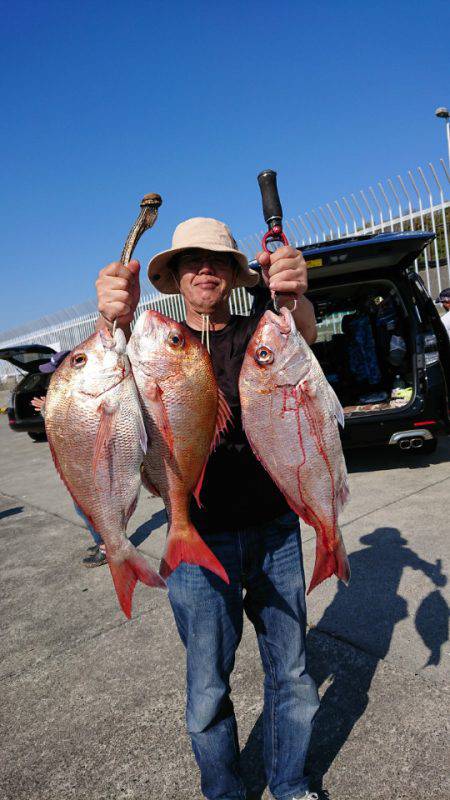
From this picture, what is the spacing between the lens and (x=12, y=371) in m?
25.3

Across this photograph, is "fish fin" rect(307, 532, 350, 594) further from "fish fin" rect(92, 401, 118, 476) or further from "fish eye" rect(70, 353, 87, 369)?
"fish eye" rect(70, 353, 87, 369)

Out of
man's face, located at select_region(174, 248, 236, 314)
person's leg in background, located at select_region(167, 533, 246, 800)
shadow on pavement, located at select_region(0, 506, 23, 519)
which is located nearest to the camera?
person's leg in background, located at select_region(167, 533, 246, 800)

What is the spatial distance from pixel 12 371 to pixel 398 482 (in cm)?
2311

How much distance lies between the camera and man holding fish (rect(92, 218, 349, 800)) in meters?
1.57

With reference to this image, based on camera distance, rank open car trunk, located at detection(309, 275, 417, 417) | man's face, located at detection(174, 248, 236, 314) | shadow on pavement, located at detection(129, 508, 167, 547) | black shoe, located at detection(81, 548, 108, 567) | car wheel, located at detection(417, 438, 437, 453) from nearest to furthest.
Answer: man's face, located at detection(174, 248, 236, 314) < black shoe, located at detection(81, 548, 108, 567) < shadow on pavement, located at detection(129, 508, 167, 547) < open car trunk, located at detection(309, 275, 417, 417) < car wheel, located at detection(417, 438, 437, 453)

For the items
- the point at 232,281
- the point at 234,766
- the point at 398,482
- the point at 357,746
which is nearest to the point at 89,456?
the point at 232,281

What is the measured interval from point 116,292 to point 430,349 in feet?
14.9

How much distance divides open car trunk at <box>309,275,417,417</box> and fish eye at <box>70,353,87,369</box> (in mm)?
4315

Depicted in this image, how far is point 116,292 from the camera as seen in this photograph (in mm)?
1586

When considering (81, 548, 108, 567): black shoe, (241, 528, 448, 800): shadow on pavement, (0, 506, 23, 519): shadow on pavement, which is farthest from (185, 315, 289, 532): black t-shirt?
(0, 506, 23, 519): shadow on pavement

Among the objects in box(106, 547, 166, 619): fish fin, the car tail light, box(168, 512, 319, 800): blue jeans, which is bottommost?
box(168, 512, 319, 800): blue jeans

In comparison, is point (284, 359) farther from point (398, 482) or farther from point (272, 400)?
point (398, 482)

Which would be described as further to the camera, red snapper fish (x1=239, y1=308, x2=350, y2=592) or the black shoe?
the black shoe

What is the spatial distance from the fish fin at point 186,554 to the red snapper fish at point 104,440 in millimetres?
70
